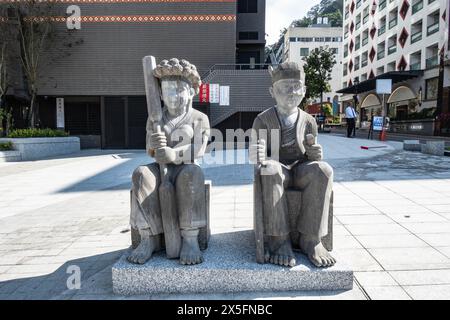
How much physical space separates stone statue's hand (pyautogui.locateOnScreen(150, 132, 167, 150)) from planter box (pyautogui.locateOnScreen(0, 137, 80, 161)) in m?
11.8

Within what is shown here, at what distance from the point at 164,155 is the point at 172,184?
255 mm

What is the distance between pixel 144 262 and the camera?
2.59m

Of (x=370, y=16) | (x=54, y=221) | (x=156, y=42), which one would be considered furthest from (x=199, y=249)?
(x=370, y=16)

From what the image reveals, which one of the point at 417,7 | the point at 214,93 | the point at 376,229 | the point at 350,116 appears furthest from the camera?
the point at 417,7

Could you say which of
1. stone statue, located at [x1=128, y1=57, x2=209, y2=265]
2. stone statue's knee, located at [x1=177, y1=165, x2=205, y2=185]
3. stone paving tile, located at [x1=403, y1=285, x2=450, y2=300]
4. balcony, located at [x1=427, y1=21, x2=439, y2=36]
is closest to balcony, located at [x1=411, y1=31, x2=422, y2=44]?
balcony, located at [x1=427, y1=21, x2=439, y2=36]

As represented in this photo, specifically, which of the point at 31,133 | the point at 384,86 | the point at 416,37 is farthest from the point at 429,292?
the point at 416,37

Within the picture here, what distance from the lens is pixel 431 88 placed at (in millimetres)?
23266

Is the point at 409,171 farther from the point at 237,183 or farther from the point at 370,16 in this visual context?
the point at 370,16

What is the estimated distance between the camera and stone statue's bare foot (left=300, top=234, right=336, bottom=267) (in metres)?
2.54

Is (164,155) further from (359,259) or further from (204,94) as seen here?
(204,94)

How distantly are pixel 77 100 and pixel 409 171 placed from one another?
15.5 meters

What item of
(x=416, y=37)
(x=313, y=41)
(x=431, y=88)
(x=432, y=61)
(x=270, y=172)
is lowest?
(x=270, y=172)

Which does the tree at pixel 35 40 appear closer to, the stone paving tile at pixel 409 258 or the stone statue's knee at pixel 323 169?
the stone statue's knee at pixel 323 169

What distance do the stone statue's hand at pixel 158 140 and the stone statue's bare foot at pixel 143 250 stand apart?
73 cm
